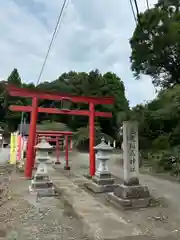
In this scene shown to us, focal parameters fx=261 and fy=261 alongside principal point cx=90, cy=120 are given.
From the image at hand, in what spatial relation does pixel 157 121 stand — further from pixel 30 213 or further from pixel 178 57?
pixel 30 213

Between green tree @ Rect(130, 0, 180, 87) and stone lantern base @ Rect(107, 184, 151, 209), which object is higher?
green tree @ Rect(130, 0, 180, 87)

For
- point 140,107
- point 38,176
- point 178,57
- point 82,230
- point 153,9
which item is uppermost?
point 153,9

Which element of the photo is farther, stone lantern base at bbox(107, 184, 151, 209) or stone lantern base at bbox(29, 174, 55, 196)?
stone lantern base at bbox(29, 174, 55, 196)

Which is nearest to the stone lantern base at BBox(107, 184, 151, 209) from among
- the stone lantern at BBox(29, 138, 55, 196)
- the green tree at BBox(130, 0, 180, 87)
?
the stone lantern at BBox(29, 138, 55, 196)

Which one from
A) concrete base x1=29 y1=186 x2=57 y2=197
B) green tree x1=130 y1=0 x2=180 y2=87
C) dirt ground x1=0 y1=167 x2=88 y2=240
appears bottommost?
dirt ground x1=0 y1=167 x2=88 y2=240

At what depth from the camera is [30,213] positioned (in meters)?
5.11

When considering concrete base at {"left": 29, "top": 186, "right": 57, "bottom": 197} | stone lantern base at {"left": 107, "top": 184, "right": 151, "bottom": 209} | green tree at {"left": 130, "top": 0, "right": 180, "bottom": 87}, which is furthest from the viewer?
green tree at {"left": 130, "top": 0, "right": 180, "bottom": 87}

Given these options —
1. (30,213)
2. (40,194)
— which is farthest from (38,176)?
(30,213)

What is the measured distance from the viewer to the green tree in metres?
15.1

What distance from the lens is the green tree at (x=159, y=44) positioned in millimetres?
15069

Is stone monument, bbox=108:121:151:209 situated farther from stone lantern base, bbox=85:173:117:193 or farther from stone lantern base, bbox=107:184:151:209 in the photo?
A: stone lantern base, bbox=85:173:117:193

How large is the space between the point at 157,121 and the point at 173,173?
5139mm

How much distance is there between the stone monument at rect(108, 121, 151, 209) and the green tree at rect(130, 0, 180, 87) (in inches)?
391

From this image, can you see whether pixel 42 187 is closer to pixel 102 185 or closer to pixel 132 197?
pixel 102 185
